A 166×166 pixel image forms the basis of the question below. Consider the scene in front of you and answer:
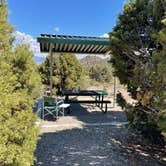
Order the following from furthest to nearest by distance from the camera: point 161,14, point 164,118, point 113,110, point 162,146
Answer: point 113,110, point 162,146, point 161,14, point 164,118

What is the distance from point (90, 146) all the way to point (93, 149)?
22cm

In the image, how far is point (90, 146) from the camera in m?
6.79

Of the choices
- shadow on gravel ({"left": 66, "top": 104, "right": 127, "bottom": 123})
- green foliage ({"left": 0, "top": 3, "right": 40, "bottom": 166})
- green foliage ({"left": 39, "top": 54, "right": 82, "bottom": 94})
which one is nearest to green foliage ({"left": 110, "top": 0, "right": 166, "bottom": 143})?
green foliage ({"left": 0, "top": 3, "right": 40, "bottom": 166})

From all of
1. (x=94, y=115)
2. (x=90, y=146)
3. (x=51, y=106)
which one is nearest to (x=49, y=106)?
(x=51, y=106)

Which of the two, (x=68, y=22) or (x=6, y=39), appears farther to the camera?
(x=68, y=22)

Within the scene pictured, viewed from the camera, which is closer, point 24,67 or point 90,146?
point 24,67

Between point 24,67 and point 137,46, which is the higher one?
point 137,46

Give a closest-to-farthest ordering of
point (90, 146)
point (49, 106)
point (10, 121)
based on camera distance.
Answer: point (10, 121) → point (90, 146) → point (49, 106)

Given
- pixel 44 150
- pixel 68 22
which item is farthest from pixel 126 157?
pixel 68 22

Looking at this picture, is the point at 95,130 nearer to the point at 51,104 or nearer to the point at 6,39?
the point at 51,104

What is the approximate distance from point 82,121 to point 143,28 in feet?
15.6

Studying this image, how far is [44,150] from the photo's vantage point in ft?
21.1

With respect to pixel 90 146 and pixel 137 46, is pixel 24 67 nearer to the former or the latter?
pixel 90 146

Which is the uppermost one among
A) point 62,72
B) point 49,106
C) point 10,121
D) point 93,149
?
point 62,72
